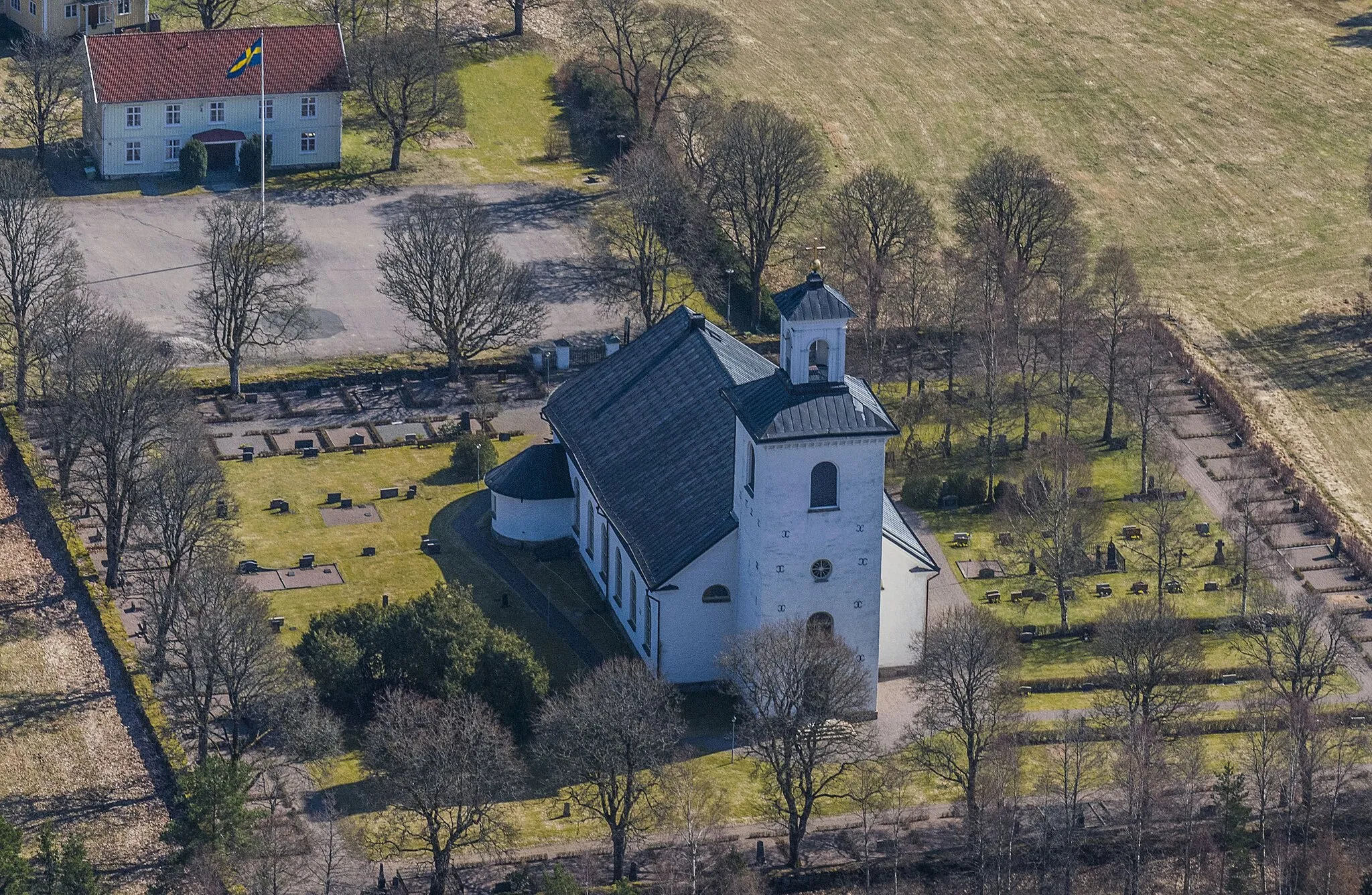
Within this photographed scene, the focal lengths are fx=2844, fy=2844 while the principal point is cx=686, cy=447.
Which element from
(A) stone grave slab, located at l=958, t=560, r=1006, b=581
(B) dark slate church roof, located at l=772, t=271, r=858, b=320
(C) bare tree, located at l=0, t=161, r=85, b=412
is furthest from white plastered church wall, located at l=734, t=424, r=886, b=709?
(C) bare tree, located at l=0, t=161, r=85, b=412

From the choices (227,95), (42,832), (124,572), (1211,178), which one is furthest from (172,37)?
(42,832)

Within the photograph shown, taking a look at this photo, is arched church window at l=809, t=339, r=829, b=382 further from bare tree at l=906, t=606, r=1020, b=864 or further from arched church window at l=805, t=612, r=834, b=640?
bare tree at l=906, t=606, r=1020, b=864

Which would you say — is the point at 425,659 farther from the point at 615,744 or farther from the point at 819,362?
the point at 819,362

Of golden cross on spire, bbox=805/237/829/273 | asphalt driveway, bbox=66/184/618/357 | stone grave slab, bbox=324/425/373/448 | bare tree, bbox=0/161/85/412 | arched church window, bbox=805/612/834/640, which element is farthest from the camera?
asphalt driveway, bbox=66/184/618/357

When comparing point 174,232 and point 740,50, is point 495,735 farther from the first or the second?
point 740,50

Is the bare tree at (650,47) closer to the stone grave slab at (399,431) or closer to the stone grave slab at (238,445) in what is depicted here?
the stone grave slab at (399,431)

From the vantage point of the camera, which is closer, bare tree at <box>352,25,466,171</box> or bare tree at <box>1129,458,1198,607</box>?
bare tree at <box>1129,458,1198,607</box>
